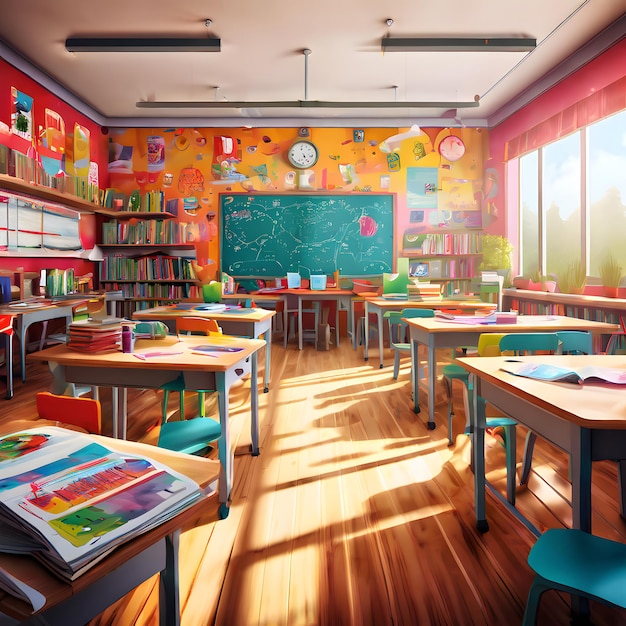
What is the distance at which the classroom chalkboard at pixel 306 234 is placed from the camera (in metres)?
7.22

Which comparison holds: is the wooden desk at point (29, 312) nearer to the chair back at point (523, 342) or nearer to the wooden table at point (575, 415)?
the chair back at point (523, 342)

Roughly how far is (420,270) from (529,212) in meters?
1.70

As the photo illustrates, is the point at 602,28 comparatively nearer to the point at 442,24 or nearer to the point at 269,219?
the point at 442,24

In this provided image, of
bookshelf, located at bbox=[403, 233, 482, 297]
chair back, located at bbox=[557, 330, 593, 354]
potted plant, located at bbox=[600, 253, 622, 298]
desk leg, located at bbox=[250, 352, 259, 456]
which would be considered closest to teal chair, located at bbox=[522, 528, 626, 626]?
chair back, located at bbox=[557, 330, 593, 354]

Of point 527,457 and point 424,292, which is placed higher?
point 424,292

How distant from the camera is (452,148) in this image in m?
7.16

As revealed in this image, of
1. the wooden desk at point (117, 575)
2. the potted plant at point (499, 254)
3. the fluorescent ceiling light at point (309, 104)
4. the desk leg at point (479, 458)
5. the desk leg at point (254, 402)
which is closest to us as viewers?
the wooden desk at point (117, 575)

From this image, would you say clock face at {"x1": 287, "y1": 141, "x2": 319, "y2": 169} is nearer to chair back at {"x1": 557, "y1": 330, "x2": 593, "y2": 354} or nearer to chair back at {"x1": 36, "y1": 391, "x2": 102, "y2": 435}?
chair back at {"x1": 557, "y1": 330, "x2": 593, "y2": 354}

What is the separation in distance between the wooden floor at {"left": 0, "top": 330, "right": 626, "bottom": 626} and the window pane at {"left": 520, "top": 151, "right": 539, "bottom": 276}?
4.01m

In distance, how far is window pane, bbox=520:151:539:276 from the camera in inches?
245

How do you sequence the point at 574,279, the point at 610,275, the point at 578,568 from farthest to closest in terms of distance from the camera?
the point at 574,279
the point at 610,275
the point at 578,568

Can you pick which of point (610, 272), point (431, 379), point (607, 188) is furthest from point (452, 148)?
point (431, 379)

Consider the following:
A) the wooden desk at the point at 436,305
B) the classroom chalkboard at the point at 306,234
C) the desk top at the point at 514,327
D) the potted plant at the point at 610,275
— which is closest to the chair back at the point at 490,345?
the desk top at the point at 514,327

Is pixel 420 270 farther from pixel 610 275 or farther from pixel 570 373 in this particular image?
pixel 570 373
